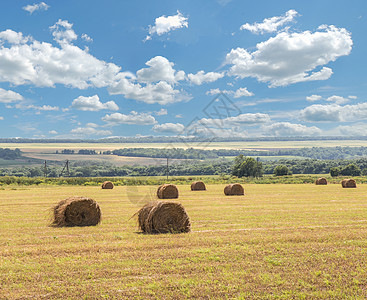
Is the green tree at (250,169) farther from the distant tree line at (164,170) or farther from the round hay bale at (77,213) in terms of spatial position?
the round hay bale at (77,213)

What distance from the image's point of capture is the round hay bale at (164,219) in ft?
41.5

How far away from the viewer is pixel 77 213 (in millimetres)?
14945

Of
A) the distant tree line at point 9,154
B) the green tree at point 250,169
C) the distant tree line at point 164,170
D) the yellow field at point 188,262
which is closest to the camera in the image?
the yellow field at point 188,262

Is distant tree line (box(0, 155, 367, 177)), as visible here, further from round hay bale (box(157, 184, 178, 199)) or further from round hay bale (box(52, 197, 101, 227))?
round hay bale (box(52, 197, 101, 227))

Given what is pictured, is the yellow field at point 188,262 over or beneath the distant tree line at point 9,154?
beneath

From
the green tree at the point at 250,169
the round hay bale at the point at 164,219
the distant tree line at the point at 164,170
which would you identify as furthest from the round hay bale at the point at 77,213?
the green tree at the point at 250,169

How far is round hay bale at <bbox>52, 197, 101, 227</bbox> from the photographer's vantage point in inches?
579

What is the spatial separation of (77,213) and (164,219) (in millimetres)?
4666

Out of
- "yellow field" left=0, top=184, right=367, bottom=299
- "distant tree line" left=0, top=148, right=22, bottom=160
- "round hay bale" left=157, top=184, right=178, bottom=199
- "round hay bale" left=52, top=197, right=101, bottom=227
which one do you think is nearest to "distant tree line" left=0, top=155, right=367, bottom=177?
"distant tree line" left=0, top=148, right=22, bottom=160

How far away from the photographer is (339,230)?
1284 cm

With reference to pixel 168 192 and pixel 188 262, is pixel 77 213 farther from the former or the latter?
pixel 168 192

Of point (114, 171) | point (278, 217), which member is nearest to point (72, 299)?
point (278, 217)

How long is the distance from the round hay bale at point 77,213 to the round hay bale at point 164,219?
3.26m

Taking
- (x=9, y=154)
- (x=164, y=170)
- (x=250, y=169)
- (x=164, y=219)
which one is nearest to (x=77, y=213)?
(x=164, y=219)
